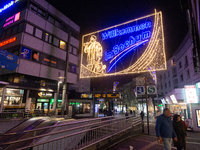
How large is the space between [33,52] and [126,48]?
13.9 m

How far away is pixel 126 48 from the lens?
51.7 ft

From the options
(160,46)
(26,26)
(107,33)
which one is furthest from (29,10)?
(160,46)

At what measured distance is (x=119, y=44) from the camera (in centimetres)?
1655

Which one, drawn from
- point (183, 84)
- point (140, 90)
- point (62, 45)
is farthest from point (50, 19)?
point (183, 84)

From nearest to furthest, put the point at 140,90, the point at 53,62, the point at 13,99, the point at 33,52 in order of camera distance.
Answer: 1. the point at 140,90
2. the point at 13,99
3. the point at 33,52
4. the point at 53,62

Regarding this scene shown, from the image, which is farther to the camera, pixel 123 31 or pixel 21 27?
pixel 21 27

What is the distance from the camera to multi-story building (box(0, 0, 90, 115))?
18.2 m

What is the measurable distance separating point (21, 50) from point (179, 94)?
76.0ft

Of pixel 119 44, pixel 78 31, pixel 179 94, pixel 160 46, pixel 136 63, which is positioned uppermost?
pixel 78 31

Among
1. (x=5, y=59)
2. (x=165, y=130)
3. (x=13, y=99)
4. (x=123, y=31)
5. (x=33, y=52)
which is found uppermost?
(x=123, y=31)

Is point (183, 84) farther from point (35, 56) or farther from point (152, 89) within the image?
point (35, 56)

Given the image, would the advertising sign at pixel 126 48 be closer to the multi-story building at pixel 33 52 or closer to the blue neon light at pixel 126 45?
the blue neon light at pixel 126 45

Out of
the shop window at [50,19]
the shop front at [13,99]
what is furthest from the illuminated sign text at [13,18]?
the shop front at [13,99]

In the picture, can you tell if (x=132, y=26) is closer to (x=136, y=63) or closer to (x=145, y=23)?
(x=145, y=23)
